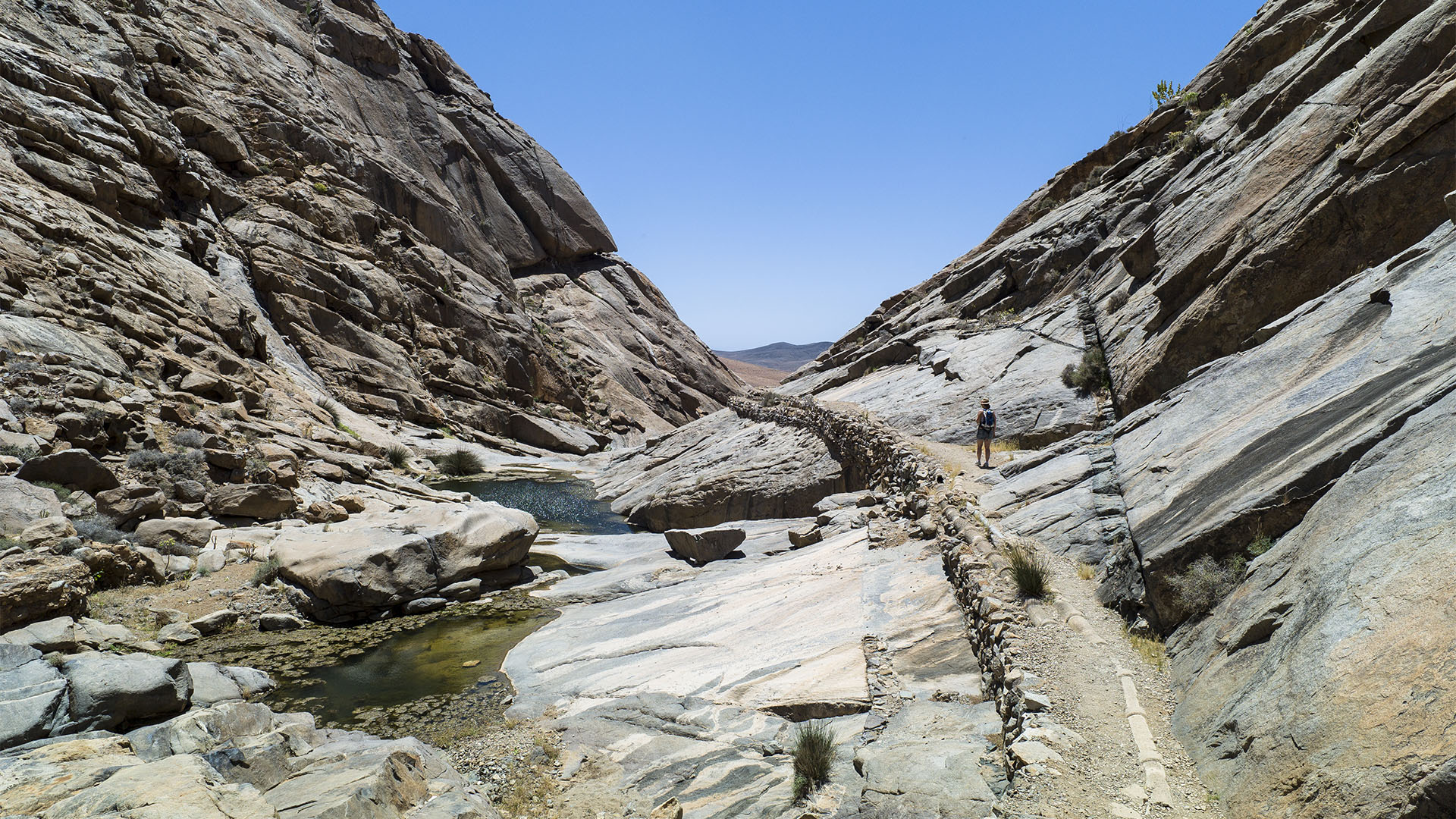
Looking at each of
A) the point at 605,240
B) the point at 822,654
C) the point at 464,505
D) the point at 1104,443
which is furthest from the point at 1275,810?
the point at 605,240

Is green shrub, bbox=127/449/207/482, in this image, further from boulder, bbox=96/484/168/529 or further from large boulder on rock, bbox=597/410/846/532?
large boulder on rock, bbox=597/410/846/532

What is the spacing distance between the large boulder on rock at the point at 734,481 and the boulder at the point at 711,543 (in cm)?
445

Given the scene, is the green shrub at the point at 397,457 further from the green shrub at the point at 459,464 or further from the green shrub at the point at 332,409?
the green shrub at the point at 459,464

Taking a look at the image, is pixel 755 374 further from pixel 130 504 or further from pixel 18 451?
pixel 18 451

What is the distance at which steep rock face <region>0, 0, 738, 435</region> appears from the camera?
24375 millimetres

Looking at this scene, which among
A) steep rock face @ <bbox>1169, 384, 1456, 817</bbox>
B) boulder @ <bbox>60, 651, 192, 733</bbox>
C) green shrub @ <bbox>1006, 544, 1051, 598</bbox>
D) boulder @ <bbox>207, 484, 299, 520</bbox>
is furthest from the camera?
boulder @ <bbox>207, 484, 299, 520</bbox>

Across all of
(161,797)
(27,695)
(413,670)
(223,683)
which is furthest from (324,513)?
(161,797)

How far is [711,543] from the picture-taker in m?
18.8

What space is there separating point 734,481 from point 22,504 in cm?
1721

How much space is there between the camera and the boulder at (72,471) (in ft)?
49.1

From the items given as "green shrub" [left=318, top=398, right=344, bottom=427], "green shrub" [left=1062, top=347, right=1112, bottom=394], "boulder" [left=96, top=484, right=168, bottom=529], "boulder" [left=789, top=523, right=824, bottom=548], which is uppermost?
"green shrub" [left=318, top=398, right=344, bottom=427]

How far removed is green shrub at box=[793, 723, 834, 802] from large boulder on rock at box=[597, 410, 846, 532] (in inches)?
580

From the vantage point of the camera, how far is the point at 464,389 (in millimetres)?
45969

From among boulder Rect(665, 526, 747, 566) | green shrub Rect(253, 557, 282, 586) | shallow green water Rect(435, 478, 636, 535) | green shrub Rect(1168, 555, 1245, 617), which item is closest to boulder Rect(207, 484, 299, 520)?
green shrub Rect(253, 557, 282, 586)
